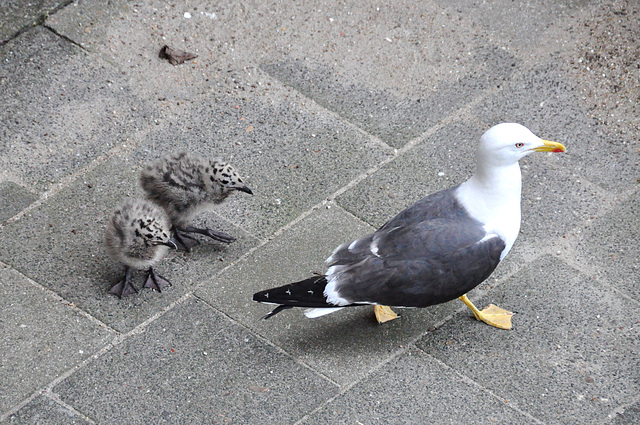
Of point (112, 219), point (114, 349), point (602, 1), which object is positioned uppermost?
point (602, 1)

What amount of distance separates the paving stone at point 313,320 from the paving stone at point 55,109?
1.52 m

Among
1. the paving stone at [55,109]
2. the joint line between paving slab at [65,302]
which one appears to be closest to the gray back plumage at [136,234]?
the joint line between paving slab at [65,302]

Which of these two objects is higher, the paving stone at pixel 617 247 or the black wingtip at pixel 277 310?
the paving stone at pixel 617 247

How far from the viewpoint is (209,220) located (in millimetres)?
5652

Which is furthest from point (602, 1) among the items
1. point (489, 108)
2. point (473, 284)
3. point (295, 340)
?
point (295, 340)

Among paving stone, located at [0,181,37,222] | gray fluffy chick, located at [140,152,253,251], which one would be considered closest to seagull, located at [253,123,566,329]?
gray fluffy chick, located at [140,152,253,251]

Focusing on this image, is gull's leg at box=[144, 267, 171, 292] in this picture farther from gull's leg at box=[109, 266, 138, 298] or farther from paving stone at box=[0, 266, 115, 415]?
paving stone at box=[0, 266, 115, 415]

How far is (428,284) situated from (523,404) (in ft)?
2.69

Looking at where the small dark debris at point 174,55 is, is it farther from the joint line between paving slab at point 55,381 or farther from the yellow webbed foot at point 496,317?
the yellow webbed foot at point 496,317

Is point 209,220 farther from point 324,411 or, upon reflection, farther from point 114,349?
point 324,411

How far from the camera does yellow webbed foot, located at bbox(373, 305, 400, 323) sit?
495cm

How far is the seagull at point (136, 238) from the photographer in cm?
488

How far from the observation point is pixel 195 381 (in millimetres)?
4609

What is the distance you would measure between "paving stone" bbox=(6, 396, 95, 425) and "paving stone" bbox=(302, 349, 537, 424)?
1208mm
